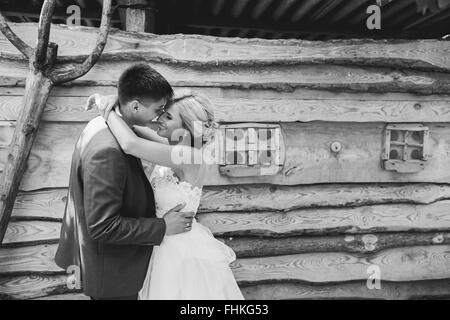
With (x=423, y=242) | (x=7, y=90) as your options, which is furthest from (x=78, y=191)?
(x=423, y=242)

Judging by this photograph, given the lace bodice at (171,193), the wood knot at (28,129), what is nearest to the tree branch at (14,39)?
the wood knot at (28,129)

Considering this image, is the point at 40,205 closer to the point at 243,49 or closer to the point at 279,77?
the point at 243,49

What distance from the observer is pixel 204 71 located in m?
3.10

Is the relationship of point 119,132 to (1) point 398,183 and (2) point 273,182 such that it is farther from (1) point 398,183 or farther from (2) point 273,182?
(1) point 398,183

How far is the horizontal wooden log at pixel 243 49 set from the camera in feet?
9.62

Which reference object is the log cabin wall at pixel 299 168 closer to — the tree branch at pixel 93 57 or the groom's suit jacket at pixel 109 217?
the tree branch at pixel 93 57

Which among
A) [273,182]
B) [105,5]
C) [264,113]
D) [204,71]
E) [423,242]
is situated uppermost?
[105,5]

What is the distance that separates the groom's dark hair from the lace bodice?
464mm

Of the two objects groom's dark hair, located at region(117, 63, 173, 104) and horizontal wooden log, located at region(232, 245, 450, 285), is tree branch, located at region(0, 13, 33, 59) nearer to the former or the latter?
groom's dark hair, located at region(117, 63, 173, 104)

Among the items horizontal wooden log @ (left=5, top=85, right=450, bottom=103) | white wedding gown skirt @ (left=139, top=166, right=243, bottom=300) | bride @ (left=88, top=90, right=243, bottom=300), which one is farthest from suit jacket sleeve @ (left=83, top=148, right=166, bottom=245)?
horizontal wooden log @ (left=5, top=85, right=450, bottom=103)

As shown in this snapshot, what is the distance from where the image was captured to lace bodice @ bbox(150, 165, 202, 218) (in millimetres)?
2289

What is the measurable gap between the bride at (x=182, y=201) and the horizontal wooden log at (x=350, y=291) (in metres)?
0.96
